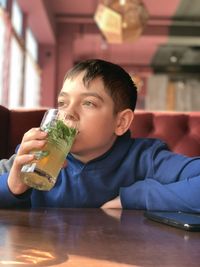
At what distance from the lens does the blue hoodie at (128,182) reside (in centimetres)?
100

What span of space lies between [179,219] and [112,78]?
487 millimetres

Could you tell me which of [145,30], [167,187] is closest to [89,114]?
[167,187]

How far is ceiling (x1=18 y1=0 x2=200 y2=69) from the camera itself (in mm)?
7734

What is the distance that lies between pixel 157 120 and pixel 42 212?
1163 mm

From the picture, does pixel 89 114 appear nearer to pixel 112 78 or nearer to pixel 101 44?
pixel 112 78

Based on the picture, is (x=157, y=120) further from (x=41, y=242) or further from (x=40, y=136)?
(x=41, y=242)

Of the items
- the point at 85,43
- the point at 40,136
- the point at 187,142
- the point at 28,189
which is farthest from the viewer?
the point at 85,43

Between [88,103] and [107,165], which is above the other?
[88,103]

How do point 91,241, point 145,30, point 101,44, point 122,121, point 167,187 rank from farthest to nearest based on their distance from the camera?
point 101,44
point 145,30
point 122,121
point 167,187
point 91,241

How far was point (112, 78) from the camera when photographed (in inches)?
47.2

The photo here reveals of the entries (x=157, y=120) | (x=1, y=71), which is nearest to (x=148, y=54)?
(x=1, y=71)

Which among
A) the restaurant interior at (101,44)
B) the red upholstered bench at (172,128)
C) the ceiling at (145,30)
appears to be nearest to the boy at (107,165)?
the red upholstered bench at (172,128)

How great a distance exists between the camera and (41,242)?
64 cm

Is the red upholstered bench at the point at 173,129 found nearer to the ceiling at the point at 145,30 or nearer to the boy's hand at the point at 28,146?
the boy's hand at the point at 28,146
